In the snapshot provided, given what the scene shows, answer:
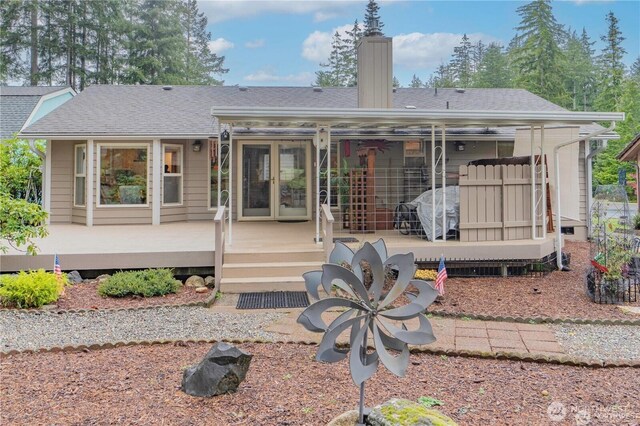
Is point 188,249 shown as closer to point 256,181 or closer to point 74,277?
point 74,277

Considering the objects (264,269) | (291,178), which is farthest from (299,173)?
(264,269)

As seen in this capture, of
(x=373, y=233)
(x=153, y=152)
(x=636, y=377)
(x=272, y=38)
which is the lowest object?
(x=636, y=377)

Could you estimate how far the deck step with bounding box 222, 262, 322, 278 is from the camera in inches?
227

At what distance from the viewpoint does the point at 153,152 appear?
10.0 metres

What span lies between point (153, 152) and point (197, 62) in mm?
21597

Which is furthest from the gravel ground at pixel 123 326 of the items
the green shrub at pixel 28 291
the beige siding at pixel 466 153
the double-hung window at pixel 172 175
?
the beige siding at pixel 466 153

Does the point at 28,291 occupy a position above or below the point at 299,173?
below

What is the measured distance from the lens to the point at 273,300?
525 centimetres

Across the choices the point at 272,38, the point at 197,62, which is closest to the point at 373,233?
the point at 272,38

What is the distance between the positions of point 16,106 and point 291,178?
1116cm

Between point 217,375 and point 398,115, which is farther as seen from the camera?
point 398,115

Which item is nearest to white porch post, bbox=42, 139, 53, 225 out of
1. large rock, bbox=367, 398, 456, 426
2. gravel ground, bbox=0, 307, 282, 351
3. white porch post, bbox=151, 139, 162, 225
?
white porch post, bbox=151, 139, 162, 225

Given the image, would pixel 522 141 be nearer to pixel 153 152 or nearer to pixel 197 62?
pixel 153 152

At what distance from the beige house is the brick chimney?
0.03 m
